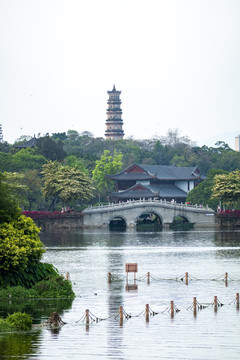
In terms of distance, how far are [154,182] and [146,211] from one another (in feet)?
59.3

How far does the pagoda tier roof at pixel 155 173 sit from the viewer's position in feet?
432

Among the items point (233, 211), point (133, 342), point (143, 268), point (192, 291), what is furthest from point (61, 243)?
point (133, 342)

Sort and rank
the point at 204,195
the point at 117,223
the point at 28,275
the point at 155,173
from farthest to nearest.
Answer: the point at 155,173, the point at 204,195, the point at 117,223, the point at 28,275

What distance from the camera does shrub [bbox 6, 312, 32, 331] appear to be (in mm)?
34562

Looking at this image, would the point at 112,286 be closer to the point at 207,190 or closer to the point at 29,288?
the point at 29,288

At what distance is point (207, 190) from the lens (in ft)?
400

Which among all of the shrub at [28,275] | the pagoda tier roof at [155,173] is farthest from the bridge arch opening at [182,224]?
the shrub at [28,275]

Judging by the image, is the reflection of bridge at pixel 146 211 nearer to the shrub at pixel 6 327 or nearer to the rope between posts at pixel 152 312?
the rope between posts at pixel 152 312

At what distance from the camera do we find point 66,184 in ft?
387

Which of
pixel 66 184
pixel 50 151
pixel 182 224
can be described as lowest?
pixel 182 224

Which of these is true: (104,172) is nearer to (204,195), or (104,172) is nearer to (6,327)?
(204,195)

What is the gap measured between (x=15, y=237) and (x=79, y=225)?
74865 millimetres

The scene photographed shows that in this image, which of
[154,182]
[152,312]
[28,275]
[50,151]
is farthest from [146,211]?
[152,312]

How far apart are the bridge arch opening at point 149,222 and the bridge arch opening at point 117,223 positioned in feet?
7.05
